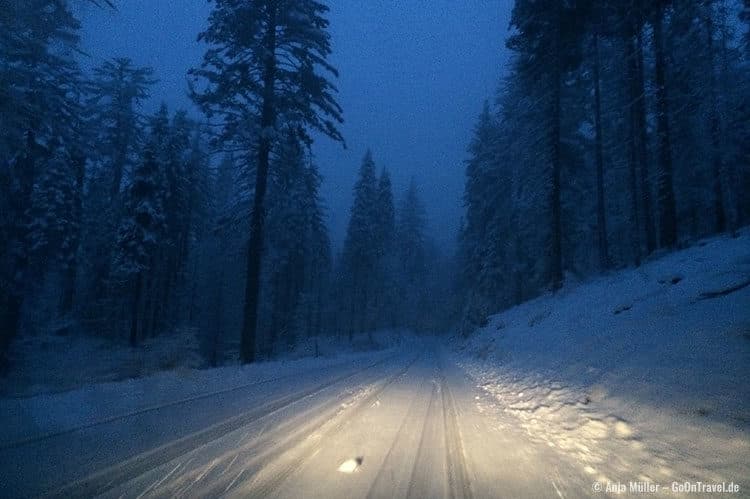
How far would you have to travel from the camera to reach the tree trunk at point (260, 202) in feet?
42.3

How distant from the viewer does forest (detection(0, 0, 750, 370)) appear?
43.5ft

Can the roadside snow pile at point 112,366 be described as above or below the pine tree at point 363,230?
below

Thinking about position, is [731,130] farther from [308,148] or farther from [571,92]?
[308,148]

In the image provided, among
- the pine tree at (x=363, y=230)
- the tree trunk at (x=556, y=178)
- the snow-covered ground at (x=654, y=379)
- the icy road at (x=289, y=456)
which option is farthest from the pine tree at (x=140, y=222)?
the tree trunk at (x=556, y=178)

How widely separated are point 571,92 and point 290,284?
995 inches

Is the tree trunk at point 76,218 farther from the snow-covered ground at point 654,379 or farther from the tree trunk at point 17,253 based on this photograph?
the snow-covered ground at point 654,379

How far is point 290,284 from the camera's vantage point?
32219mm

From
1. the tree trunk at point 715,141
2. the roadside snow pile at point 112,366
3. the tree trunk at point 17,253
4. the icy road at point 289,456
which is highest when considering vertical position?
the tree trunk at point 715,141

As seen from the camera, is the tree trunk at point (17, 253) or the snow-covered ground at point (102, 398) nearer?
the snow-covered ground at point (102, 398)

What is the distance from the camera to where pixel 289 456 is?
364 centimetres

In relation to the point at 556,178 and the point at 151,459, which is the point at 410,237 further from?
the point at 151,459

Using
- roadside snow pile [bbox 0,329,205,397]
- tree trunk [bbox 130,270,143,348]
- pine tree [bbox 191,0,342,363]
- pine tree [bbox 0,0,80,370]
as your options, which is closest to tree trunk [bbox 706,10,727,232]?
pine tree [bbox 191,0,342,363]

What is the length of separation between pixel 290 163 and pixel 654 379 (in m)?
13.1

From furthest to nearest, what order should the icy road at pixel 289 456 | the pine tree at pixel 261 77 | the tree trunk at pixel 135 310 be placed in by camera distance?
the tree trunk at pixel 135 310 → the pine tree at pixel 261 77 → the icy road at pixel 289 456
